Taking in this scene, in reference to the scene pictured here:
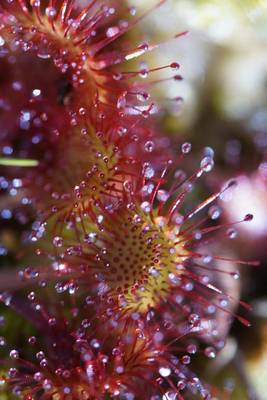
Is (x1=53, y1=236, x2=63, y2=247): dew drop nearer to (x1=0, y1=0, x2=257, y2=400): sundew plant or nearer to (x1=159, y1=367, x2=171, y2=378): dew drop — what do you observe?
(x1=0, y1=0, x2=257, y2=400): sundew plant

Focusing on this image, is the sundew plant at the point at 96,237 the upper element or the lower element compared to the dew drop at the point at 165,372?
upper

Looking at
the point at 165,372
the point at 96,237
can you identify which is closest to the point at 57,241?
the point at 96,237

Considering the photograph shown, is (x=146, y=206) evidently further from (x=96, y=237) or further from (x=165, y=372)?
(x=165, y=372)

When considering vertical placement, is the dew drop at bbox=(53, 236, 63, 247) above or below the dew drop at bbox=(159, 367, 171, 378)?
above

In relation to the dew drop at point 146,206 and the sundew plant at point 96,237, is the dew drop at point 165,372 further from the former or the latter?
the dew drop at point 146,206

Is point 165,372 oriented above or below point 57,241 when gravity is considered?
below

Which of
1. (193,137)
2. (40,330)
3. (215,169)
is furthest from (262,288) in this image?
(40,330)

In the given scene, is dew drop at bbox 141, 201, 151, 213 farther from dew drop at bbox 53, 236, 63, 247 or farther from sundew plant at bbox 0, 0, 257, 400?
dew drop at bbox 53, 236, 63, 247

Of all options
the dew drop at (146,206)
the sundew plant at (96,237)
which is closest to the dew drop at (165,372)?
the sundew plant at (96,237)

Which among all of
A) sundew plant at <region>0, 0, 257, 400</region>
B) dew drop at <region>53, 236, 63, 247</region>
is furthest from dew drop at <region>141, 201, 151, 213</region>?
dew drop at <region>53, 236, 63, 247</region>
